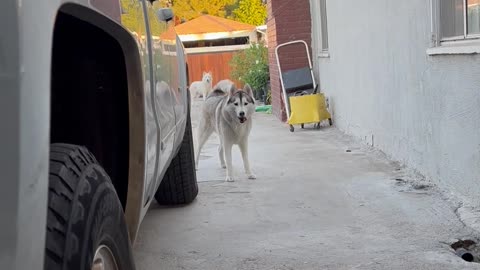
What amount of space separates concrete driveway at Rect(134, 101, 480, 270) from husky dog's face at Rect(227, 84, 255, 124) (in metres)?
0.67

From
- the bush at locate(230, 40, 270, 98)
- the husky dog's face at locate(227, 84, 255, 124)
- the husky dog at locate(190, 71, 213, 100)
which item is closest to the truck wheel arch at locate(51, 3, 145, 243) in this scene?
the husky dog's face at locate(227, 84, 255, 124)

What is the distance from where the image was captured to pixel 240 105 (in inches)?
303

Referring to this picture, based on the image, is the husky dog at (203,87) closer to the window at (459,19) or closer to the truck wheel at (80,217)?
the window at (459,19)

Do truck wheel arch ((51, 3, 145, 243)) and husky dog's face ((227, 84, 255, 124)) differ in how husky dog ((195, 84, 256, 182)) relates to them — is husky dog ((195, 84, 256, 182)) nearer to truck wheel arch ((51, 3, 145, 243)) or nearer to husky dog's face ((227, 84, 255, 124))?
husky dog's face ((227, 84, 255, 124))

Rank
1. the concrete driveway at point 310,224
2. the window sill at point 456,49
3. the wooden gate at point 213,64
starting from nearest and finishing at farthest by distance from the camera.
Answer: the concrete driveway at point 310,224, the window sill at point 456,49, the wooden gate at point 213,64

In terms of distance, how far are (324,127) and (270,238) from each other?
24.1 feet

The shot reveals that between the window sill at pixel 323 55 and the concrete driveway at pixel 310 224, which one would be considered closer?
the concrete driveway at pixel 310 224

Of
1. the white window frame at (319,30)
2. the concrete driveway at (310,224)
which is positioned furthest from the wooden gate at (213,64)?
the concrete driveway at (310,224)

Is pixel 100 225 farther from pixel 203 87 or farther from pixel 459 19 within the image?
pixel 203 87

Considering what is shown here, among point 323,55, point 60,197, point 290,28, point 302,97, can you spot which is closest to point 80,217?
point 60,197

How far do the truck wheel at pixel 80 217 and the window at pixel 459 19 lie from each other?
12.8 feet

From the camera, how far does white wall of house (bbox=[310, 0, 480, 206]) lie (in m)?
5.15

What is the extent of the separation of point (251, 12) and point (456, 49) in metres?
28.6

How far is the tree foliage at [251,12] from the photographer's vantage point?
32969mm
